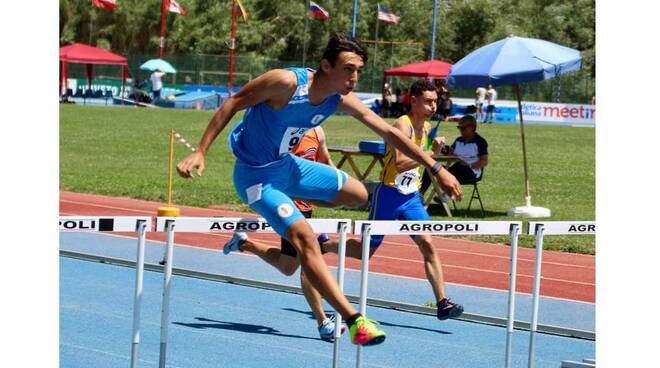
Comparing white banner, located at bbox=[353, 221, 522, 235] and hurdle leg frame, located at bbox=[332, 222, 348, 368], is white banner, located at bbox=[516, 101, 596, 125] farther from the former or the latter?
hurdle leg frame, located at bbox=[332, 222, 348, 368]

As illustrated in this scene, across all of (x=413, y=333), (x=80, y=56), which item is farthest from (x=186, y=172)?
(x=80, y=56)

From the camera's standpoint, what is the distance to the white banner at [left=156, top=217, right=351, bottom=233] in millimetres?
5855

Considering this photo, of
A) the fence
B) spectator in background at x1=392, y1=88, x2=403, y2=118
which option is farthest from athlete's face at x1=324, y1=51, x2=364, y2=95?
the fence

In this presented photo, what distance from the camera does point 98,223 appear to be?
5625mm

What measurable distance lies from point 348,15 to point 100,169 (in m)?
45.1

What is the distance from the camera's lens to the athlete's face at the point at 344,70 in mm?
6289

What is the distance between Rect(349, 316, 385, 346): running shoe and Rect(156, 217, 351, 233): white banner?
0.60 meters

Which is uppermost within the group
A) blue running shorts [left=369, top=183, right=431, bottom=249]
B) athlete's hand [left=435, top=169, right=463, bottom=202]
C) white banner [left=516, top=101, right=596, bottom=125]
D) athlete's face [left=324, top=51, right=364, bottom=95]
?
white banner [left=516, top=101, right=596, bottom=125]

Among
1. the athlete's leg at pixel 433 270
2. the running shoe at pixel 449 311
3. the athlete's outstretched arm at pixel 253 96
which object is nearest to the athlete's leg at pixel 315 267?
the athlete's outstretched arm at pixel 253 96

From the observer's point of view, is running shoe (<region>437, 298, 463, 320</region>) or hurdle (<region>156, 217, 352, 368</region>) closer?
hurdle (<region>156, 217, 352, 368</region>)

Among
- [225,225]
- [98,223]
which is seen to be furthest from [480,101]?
[98,223]

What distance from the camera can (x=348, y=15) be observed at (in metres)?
66.2

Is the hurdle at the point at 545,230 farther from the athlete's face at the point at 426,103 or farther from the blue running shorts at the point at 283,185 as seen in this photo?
the athlete's face at the point at 426,103
